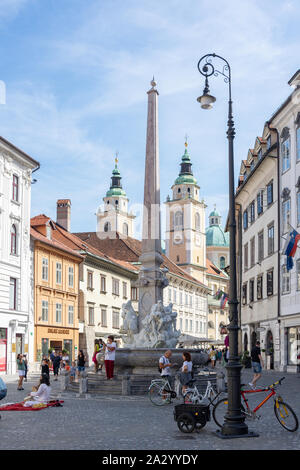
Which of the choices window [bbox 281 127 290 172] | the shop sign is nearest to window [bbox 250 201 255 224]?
window [bbox 281 127 290 172]

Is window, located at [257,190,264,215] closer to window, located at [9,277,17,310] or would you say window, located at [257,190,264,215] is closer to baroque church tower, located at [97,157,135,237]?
window, located at [9,277,17,310]

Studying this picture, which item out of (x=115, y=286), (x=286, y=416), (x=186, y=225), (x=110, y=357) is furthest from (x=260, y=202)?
(x=186, y=225)

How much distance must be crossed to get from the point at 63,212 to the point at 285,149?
1044 inches

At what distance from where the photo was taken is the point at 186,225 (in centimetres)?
12381

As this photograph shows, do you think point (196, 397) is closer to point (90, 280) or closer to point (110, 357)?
point (110, 357)

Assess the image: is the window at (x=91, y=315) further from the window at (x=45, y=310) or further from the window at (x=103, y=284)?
the window at (x=45, y=310)

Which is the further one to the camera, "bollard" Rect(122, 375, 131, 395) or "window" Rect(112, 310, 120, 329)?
"window" Rect(112, 310, 120, 329)

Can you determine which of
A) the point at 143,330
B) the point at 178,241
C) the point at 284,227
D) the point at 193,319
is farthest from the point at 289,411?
the point at 178,241

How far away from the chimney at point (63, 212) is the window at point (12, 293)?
20.7 metres

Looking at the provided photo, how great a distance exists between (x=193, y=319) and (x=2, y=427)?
70350 mm

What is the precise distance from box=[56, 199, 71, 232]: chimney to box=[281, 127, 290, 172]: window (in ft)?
83.9

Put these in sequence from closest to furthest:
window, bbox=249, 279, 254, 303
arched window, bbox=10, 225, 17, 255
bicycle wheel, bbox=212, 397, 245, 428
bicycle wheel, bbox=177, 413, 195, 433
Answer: bicycle wheel, bbox=177, 413, 195, 433 → bicycle wheel, bbox=212, 397, 245, 428 → arched window, bbox=10, 225, 17, 255 → window, bbox=249, 279, 254, 303

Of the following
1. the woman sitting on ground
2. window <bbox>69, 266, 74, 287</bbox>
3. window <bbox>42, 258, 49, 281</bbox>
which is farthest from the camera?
window <bbox>69, 266, 74, 287</bbox>

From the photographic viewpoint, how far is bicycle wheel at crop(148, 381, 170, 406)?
53.8ft
